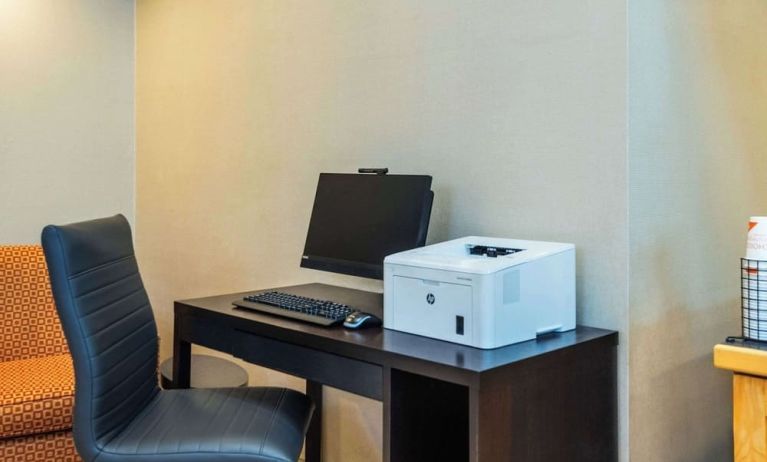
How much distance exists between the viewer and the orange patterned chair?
7.62 ft

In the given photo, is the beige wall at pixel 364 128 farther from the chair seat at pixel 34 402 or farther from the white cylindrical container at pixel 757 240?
the chair seat at pixel 34 402

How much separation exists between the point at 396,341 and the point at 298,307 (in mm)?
412

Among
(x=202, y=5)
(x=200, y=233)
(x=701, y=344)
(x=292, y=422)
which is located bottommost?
(x=292, y=422)

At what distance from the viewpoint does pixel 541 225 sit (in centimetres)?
203

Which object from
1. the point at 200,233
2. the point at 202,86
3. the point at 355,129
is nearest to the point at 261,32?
the point at 202,86

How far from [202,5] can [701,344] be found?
256cm

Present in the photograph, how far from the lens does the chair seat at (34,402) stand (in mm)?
2293

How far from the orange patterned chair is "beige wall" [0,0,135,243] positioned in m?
0.52

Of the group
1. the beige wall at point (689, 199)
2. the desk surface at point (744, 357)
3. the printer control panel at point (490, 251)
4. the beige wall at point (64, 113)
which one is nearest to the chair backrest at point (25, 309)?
the beige wall at point (64, 113)

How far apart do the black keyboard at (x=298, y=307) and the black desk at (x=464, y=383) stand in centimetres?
3

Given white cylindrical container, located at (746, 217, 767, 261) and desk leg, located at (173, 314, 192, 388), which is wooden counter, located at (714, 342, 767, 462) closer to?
white cylindrical container, located at (746, 217, 767, 261)

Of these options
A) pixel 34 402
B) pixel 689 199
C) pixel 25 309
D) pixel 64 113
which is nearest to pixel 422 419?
pixel 689 199

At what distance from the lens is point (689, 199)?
2.05 meters

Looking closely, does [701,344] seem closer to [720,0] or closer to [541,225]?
[541,225]
